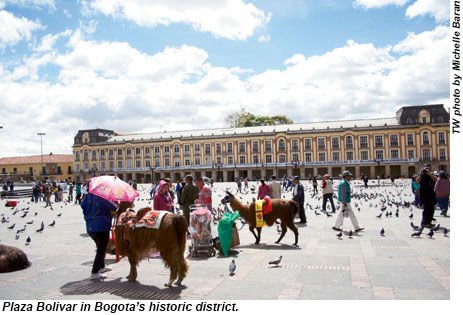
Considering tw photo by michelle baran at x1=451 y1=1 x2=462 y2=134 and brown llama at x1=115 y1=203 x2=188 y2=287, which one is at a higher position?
tw photo by michelle baran at x1=451 y1=1 x2=462 y2=134

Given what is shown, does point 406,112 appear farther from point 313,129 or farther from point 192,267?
point 192,267

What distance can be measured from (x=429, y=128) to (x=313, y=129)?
17.8m

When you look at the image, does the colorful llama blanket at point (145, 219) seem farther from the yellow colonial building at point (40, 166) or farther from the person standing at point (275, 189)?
the yellow colonial building at point (40, 166)

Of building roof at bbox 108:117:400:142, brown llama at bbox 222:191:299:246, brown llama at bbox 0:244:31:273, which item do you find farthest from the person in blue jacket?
building roof at bbox 108:117:400:142

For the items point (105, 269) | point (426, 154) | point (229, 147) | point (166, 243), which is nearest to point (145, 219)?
point (166, 243)

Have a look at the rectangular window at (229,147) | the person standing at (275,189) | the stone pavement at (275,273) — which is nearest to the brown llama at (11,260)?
the stone pavement at (275,273)

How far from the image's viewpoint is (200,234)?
7.14 meters

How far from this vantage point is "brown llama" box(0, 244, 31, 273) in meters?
6.03

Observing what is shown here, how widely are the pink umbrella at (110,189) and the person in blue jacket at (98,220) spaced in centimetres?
14

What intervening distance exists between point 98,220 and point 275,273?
2867 mm

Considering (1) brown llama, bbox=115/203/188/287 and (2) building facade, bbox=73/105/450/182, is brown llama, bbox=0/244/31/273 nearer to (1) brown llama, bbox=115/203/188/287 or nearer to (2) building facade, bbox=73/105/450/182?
(1) brown llama, bbox=115/203/188/287

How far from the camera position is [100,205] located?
5.45 meters

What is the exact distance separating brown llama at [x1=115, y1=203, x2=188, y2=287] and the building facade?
5008 cm
